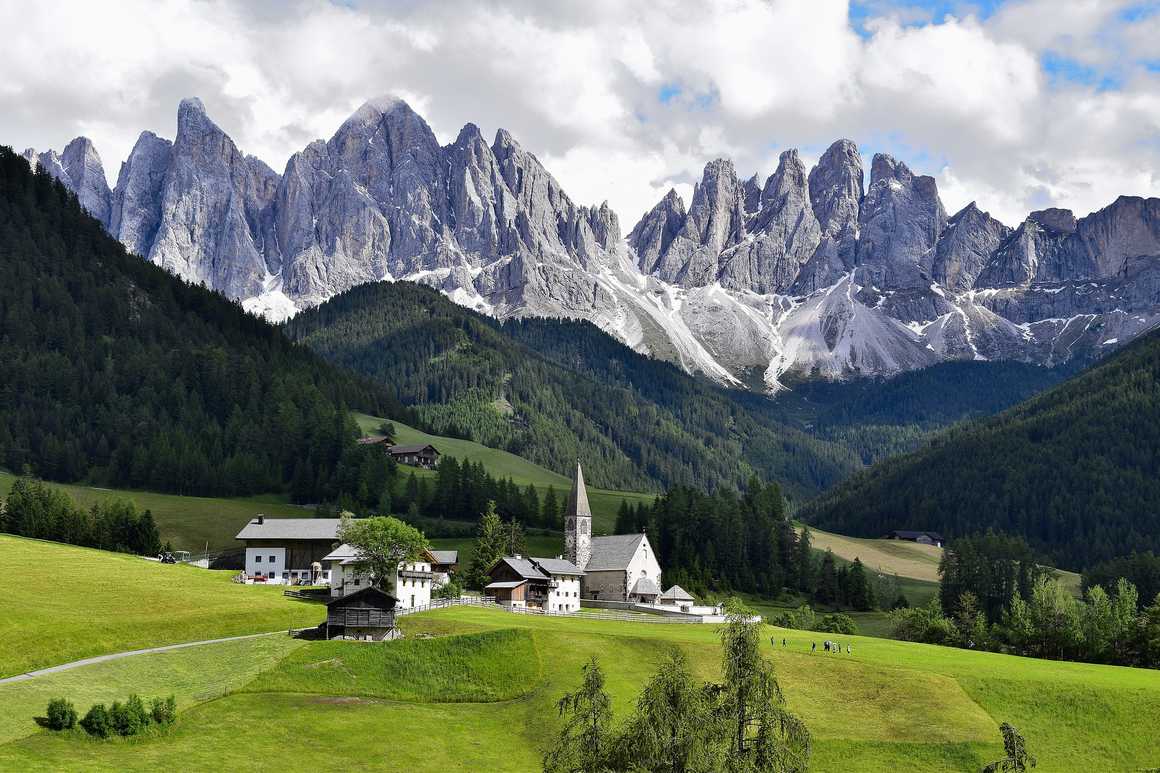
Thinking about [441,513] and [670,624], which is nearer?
[670,624]

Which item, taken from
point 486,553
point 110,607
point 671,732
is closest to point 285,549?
point 486,553

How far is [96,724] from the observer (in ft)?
215

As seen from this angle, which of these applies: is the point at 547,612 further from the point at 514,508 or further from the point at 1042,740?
the point at 514,508

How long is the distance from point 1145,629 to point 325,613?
81201 mm

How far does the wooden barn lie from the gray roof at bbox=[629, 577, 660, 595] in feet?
166

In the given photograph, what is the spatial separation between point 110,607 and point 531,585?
51464mm

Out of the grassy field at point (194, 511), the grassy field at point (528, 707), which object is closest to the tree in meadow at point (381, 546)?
the grassy field at point (528, 707)

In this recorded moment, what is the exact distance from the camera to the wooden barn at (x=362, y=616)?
306 feet

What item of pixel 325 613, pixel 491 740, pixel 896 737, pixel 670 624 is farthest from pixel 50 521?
pixel 896 737

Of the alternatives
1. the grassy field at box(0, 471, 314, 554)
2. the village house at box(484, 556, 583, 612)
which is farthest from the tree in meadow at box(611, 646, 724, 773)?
the grassy field at box(0, 471, 314, 554)

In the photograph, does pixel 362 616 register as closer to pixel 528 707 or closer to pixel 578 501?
pixel 528 707

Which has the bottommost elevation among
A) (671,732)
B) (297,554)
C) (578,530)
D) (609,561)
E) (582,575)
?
(671,732)

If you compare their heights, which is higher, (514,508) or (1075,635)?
(514,508)

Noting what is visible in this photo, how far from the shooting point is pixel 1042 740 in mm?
75062
